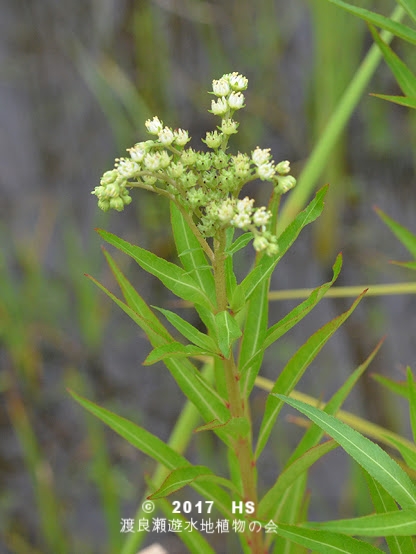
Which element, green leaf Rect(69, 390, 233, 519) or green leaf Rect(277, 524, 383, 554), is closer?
green leaf Rect(277, 524, 383, 554)

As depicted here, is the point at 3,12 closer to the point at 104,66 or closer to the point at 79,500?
the point at 104,66

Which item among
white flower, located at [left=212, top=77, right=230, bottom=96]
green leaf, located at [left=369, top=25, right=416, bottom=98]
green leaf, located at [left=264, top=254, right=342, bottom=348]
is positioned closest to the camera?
green leaf, located at [left=264, top=254, right=342, bottom=348]

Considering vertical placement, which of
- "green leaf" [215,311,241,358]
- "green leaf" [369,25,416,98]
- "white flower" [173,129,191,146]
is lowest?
"green leaf" [215,311,241,358]

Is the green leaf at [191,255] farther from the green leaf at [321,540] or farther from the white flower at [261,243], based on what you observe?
the green leaf at [321,540]

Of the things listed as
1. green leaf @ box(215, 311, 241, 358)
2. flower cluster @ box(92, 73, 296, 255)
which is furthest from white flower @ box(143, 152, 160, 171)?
green leaf @ box(215, 311, 241, 358)

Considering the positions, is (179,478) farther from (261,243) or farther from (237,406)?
(261,243)

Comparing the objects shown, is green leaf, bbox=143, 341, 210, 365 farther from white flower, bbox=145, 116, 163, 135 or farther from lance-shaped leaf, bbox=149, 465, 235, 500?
white flower, bbox=145, 116, 163, 135

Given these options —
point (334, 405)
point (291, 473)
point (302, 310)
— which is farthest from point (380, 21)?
point (291, 473)
